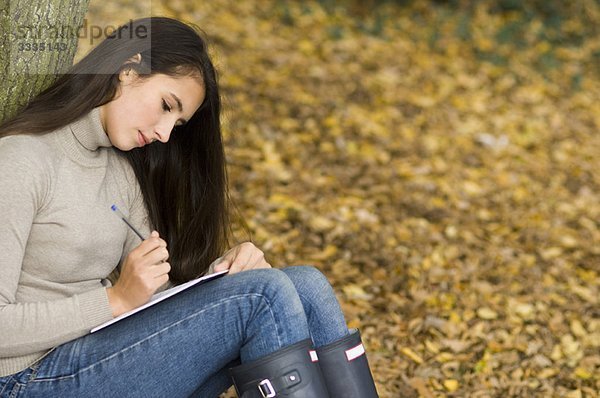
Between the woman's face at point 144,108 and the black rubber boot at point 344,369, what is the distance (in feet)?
2.66

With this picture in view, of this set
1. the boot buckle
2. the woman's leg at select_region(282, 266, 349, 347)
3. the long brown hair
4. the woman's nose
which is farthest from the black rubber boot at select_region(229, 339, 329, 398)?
the woman's nose

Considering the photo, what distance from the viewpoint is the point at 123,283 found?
7.53 feet

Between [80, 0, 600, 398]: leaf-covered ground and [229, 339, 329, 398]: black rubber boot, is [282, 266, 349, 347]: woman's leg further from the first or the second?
[80, 0, 600, 398]: leaf-covered ground

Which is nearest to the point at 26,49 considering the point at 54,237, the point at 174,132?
the point at 174,132

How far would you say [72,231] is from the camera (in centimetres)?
232

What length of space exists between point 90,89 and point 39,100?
0.21 metres

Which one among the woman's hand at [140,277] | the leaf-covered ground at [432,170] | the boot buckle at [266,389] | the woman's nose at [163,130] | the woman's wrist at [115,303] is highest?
the woman's nose at [163,130]

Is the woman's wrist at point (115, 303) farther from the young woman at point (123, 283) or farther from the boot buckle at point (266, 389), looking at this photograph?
the boot buckle at point (266, 389)

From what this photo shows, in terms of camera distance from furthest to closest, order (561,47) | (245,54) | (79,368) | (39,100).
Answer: (561,47) → (245,54) → (39,100) → (79,368)

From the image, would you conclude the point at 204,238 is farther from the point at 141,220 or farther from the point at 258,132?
the point at 258,132

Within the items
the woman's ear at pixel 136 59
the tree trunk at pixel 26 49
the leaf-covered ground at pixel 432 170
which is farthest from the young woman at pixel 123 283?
the leaf-covered ground at pixel 432 170

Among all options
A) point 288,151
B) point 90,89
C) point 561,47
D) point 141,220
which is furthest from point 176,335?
point 561,47

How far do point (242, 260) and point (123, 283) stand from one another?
453mm

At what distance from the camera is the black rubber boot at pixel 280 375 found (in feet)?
7.68
